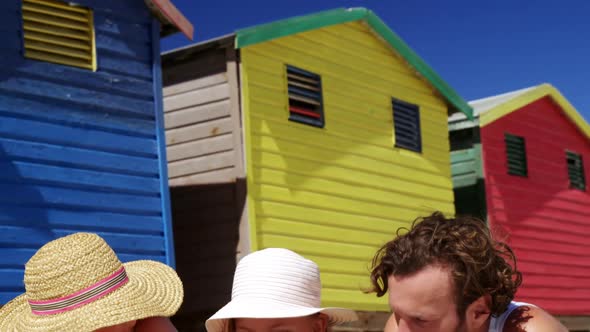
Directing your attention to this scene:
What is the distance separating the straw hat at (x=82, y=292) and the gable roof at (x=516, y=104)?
12.5 m

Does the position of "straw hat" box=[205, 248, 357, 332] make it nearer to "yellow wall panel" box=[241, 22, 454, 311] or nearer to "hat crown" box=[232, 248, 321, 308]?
"hat crown" box=[232, 248, 321, 308]

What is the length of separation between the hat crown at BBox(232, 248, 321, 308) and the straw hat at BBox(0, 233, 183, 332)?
54 cm

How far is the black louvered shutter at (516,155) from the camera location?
16.2 metres

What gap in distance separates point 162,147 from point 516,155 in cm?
808

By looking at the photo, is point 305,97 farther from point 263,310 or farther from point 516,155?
point 263,310

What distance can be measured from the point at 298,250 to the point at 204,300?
1.26 m

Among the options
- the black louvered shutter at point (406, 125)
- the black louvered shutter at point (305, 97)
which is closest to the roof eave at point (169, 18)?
the black louvered shutter at point (305, 97)

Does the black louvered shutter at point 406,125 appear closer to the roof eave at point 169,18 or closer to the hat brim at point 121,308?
the roof eave at point 169,18

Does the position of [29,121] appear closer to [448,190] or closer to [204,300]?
[204,300]

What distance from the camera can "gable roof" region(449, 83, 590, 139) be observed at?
15.8 metres

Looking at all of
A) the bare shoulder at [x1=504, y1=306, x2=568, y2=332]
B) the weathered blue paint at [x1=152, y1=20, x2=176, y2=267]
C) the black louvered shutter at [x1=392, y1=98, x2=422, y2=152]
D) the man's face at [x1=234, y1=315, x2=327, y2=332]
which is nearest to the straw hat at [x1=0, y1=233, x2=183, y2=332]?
the man's face at [x1=234, y1=315, x2=327, y2=332]

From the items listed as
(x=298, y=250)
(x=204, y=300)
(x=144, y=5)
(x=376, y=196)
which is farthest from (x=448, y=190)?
(x=144, y=5)

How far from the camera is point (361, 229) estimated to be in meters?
12.6

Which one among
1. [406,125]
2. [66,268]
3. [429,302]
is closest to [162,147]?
[406,125]
